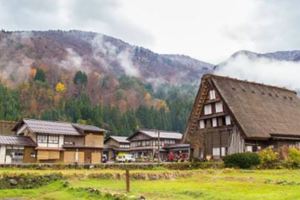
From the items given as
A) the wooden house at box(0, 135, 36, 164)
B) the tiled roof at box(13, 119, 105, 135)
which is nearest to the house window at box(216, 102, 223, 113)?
the tiled roof at box(13, 119, 105, 135)

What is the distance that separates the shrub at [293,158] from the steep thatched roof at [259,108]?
3862 mm

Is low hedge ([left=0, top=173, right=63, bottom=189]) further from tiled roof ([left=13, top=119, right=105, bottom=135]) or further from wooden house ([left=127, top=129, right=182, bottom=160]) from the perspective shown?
wooden house ([left=127, top=129, right=182, bottom=160])

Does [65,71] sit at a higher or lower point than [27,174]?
higher

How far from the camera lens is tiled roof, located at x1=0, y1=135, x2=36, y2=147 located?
4651 cm

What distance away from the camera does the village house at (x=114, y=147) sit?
271 ft

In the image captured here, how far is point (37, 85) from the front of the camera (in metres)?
146

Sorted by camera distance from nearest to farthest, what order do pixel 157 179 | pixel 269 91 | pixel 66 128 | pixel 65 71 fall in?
pixel 157 179, pixel 269 91, pixel 66 128, pixel 65 71

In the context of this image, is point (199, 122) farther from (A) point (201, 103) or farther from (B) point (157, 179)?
(B) point (157, 179)

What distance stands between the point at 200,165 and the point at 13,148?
24.7 metres

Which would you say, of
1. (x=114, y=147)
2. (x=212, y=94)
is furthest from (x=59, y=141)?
(x=114, y=147)

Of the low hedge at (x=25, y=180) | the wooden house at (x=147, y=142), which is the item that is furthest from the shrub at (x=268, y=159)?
the wooden house at (x=147, y=142)

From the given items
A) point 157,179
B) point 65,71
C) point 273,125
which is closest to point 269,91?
point 273,125

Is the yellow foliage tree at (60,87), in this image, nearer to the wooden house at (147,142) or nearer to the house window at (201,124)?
the wooden house at (147,142)

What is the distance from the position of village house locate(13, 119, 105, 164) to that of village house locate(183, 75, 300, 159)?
1697 cm
